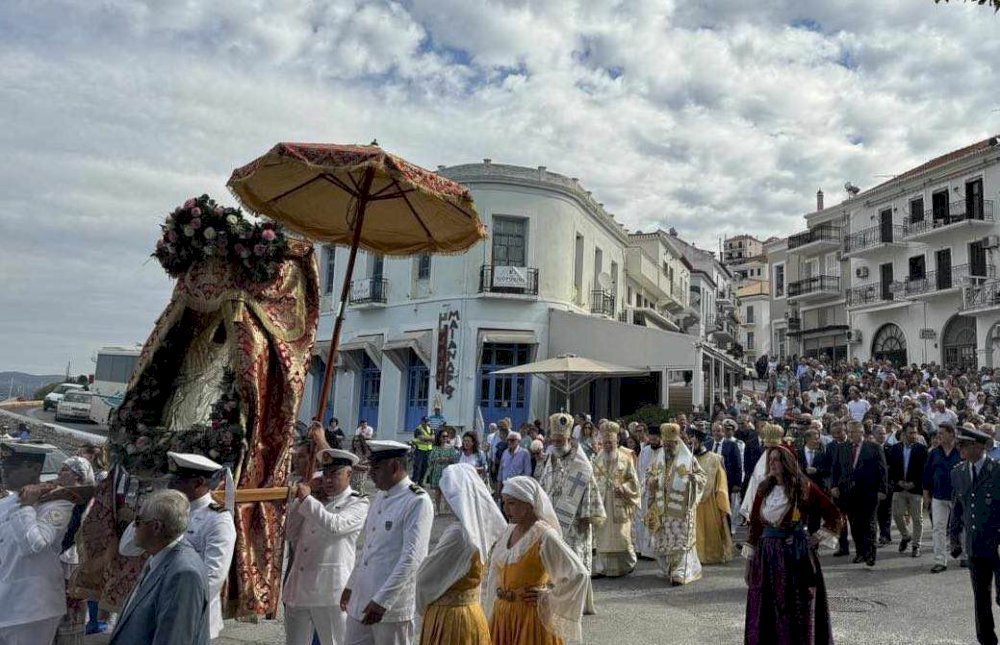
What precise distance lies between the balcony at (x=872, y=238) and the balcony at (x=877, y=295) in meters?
1.89

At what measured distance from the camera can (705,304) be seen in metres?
48.5

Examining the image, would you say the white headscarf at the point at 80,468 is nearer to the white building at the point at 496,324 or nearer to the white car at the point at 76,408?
the white building at the point at 496,324

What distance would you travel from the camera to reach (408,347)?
23.7m

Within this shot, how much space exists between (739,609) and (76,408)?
31.5 m

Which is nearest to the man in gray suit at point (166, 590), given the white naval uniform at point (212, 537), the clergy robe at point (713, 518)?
the white naval uniform at point (212, 537)

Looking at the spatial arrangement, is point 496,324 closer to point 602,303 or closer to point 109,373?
point 602,303

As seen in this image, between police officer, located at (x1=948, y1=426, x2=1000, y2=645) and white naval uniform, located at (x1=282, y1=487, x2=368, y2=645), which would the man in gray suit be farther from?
police officer, located at (x1=948, y1=426, x2=1000, y2=645)

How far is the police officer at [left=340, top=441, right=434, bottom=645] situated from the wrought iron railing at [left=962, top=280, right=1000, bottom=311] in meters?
34.2

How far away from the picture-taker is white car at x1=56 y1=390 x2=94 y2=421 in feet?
105

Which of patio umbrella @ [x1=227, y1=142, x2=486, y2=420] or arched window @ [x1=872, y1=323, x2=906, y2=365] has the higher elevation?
arched window @ [x1=872, y1=323, x2=906, y2=365]

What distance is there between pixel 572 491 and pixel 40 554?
5010 mm

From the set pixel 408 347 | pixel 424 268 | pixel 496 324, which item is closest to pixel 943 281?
pixel 496 324

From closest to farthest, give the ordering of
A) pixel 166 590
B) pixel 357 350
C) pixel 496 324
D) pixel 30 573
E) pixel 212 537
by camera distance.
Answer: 1. pixel 166 590
2. pixel 212 537
3. pixel 30 573
4. pixel 496 324
5. pixel 357 350

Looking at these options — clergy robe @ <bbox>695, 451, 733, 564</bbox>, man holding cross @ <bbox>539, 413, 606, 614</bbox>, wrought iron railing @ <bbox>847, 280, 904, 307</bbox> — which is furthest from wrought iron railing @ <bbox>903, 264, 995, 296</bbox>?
man holding cross @ <bbox>539, 413, 606, 614</bbox>
